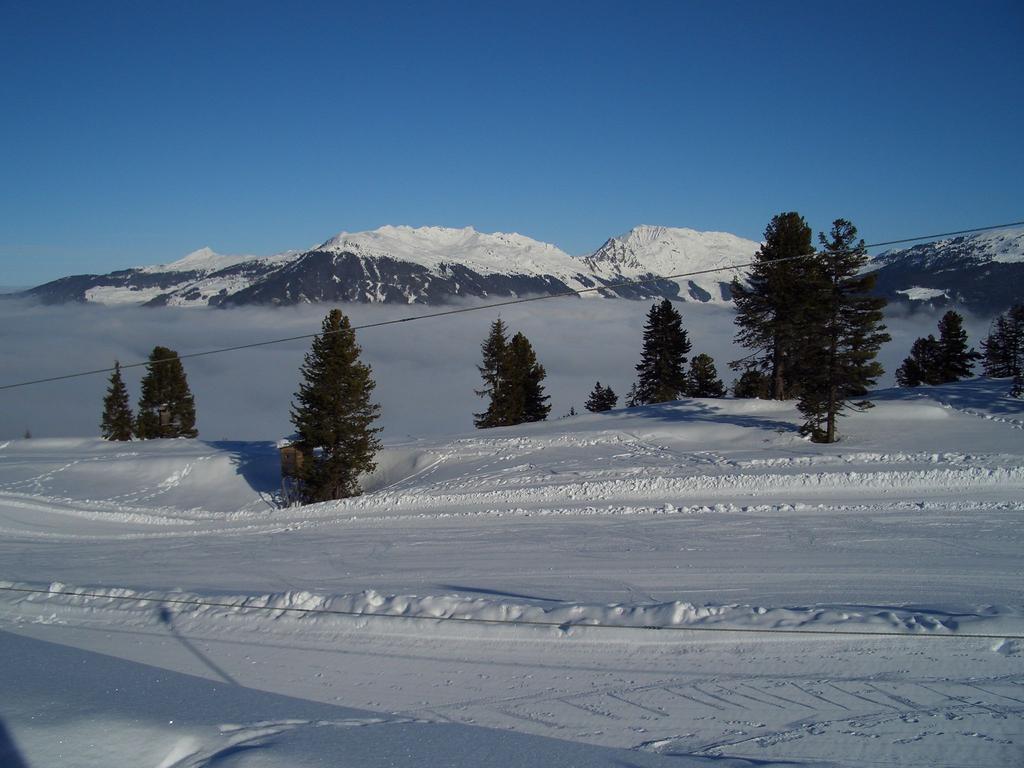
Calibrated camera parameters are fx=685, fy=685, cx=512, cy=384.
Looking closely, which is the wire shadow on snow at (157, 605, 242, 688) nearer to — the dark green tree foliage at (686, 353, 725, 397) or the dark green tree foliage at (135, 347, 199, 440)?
the dark green tree foliage at (686, 353, 725, 397)

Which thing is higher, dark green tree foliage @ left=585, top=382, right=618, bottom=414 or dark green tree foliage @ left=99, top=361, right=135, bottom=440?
dark green tree foliage @ left=99, top=361, right=135, bottom=440

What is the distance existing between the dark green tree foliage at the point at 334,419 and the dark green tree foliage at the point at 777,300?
60.6 ft

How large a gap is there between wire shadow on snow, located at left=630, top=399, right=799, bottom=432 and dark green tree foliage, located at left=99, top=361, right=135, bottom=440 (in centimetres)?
4466

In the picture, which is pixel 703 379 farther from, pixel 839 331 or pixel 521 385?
pixel 839 331

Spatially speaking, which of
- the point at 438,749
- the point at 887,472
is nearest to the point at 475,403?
the point at 887,472

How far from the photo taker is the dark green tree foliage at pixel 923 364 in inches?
2185

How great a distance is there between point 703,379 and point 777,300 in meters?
23.6

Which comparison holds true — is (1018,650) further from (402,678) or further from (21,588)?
(21,588)

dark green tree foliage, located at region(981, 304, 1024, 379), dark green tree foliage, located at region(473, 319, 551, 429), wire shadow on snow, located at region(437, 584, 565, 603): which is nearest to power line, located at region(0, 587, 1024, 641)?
wire shadow on snow, located at region(437, 584, 565, 603)

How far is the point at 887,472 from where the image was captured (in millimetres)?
18719

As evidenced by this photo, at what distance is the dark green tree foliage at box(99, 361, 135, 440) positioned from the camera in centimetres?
5772

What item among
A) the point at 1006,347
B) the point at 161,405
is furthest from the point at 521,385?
the point at 1006,347

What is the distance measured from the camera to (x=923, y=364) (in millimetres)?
58219

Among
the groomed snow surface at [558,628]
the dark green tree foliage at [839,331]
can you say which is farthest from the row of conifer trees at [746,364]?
the groomed snow surface at [558,628]
